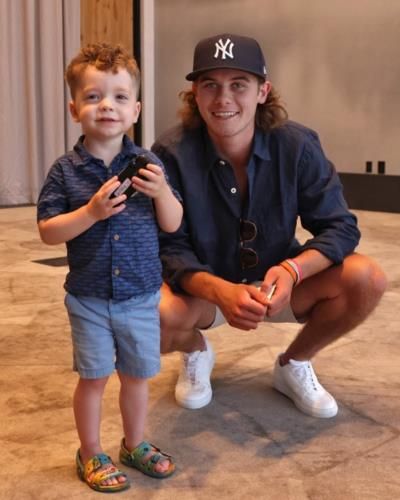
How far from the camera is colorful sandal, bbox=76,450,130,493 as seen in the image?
1.24 metres

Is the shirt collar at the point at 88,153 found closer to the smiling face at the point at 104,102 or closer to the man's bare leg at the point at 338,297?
the smiling face at the point at 104,102

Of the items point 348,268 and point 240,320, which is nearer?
A: point 240,320

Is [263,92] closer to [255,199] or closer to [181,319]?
[255,199]

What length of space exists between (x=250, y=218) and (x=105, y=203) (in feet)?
1.84

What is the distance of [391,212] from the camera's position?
5156 millimetres

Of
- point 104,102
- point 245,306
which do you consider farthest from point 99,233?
point 245,306

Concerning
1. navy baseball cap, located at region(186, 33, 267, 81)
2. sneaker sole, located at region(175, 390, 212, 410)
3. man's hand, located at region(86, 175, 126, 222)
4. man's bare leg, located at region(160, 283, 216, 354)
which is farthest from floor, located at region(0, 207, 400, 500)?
navy baseball cap, located at region(186, 33, 267, 81)

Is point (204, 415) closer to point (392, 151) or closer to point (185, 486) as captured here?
point (185, 486)

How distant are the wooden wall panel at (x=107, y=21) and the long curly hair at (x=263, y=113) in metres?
4.15

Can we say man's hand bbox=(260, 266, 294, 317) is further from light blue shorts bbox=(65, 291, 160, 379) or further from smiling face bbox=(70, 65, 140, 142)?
smiling face bbox=(70, 65, 140, 142)

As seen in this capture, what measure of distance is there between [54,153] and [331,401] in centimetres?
416

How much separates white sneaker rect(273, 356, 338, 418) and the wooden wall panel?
14.4 feet

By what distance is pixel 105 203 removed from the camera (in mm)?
1104

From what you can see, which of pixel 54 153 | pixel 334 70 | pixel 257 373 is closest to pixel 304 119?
pixel 334 70
